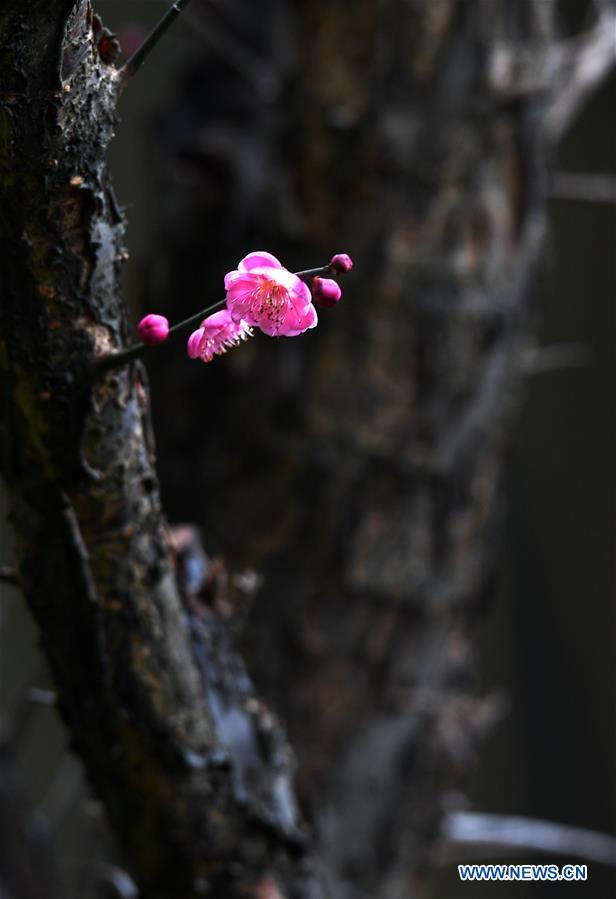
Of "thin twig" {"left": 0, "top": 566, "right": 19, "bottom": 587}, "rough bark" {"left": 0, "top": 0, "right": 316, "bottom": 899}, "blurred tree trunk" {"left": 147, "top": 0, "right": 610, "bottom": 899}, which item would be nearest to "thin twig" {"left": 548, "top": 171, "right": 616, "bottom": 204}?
"blurred tree trunk" {"left": 147, "top": 0, "right": 610, "bottom": 899}

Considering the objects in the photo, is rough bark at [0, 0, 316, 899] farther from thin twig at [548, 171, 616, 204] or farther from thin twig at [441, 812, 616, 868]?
thin twig at [548, 171, 616, 204]

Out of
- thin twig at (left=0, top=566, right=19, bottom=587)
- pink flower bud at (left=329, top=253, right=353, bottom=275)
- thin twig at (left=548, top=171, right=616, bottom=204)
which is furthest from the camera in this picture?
thin twig at (left=548, top=171, right=616, bottom=204)

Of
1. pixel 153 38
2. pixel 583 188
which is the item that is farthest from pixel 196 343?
pixel 583 188

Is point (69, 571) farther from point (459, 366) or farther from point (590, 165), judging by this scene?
point (590, 165)

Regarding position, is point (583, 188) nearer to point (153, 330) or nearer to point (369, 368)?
point (369, 368)

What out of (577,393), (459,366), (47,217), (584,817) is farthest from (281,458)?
(584,817)

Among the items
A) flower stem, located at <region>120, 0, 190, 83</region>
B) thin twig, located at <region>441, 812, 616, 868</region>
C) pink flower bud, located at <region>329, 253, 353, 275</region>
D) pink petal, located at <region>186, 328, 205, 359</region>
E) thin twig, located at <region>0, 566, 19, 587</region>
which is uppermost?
flower stem, located at <region>120, 0, 190, 83</region>
